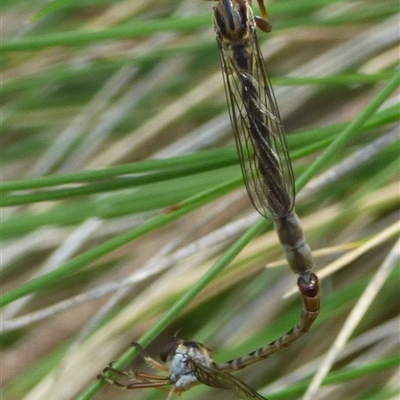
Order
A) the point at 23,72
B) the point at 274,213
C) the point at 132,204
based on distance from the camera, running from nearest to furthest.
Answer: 1. the point at 274,213
2. the point at 132,204
3. the point at 23,72

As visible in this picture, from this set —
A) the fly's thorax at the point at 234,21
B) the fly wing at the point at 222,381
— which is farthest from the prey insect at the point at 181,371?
the fly's thorax at the point at 234,21

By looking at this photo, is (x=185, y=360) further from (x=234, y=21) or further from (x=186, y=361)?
(x=234, y=21)

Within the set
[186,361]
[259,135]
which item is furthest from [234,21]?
[186,361]

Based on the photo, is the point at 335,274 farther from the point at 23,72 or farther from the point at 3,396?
the point at 23,72

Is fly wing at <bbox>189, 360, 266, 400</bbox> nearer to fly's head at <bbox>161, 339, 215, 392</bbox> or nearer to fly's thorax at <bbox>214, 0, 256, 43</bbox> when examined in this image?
fly's head at <bbox>161, 339, 215, 392</bbox>

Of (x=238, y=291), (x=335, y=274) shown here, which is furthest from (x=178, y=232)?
(x=335, y=274)

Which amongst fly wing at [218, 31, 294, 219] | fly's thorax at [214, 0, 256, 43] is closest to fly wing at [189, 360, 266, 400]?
fly wing at [218, 31, 294, 219]
